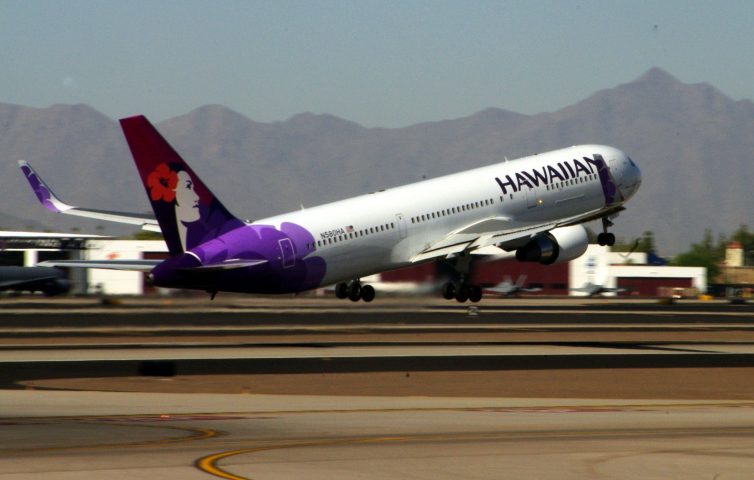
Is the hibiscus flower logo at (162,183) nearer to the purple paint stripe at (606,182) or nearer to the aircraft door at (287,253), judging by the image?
the aircraft door at (287,253)

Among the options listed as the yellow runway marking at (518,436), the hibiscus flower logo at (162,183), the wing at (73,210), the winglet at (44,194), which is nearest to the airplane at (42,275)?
the wing at (73,210)

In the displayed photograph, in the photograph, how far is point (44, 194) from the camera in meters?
65.9

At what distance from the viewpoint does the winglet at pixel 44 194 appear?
6462 centimetres

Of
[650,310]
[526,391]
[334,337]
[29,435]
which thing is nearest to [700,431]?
[526,391]

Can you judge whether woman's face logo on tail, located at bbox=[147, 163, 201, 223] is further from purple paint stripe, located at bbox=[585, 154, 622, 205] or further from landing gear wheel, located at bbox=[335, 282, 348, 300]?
purple paint stripe, located at bbox=[585, 154, 622, 205]

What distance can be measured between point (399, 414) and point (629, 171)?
34132 mm

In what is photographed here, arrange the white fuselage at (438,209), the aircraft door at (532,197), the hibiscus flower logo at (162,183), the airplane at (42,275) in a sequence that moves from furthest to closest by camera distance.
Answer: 1. the airplane at (42,275)
2. the aircraft door at (532,197)
3. the white fuselage at (438,209)
4. the hibiscus flower logo at (162,183)

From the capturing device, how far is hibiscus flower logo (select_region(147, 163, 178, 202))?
57.5m

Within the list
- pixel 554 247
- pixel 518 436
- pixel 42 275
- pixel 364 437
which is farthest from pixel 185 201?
pixel 42 275

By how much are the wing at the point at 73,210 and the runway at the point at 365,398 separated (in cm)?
651

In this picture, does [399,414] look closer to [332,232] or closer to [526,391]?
[526,391]

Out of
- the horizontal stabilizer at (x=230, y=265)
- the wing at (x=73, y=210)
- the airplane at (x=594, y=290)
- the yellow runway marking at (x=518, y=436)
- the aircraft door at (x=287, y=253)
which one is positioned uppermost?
the wing at (x=73, y=210)

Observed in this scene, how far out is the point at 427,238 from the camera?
65312mm

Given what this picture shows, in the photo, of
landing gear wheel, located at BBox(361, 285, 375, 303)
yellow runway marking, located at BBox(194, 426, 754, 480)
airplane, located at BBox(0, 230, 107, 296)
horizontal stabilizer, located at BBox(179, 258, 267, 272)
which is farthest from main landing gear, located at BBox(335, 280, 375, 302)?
airplane, located at BBox(0, 230, 107, 296)
